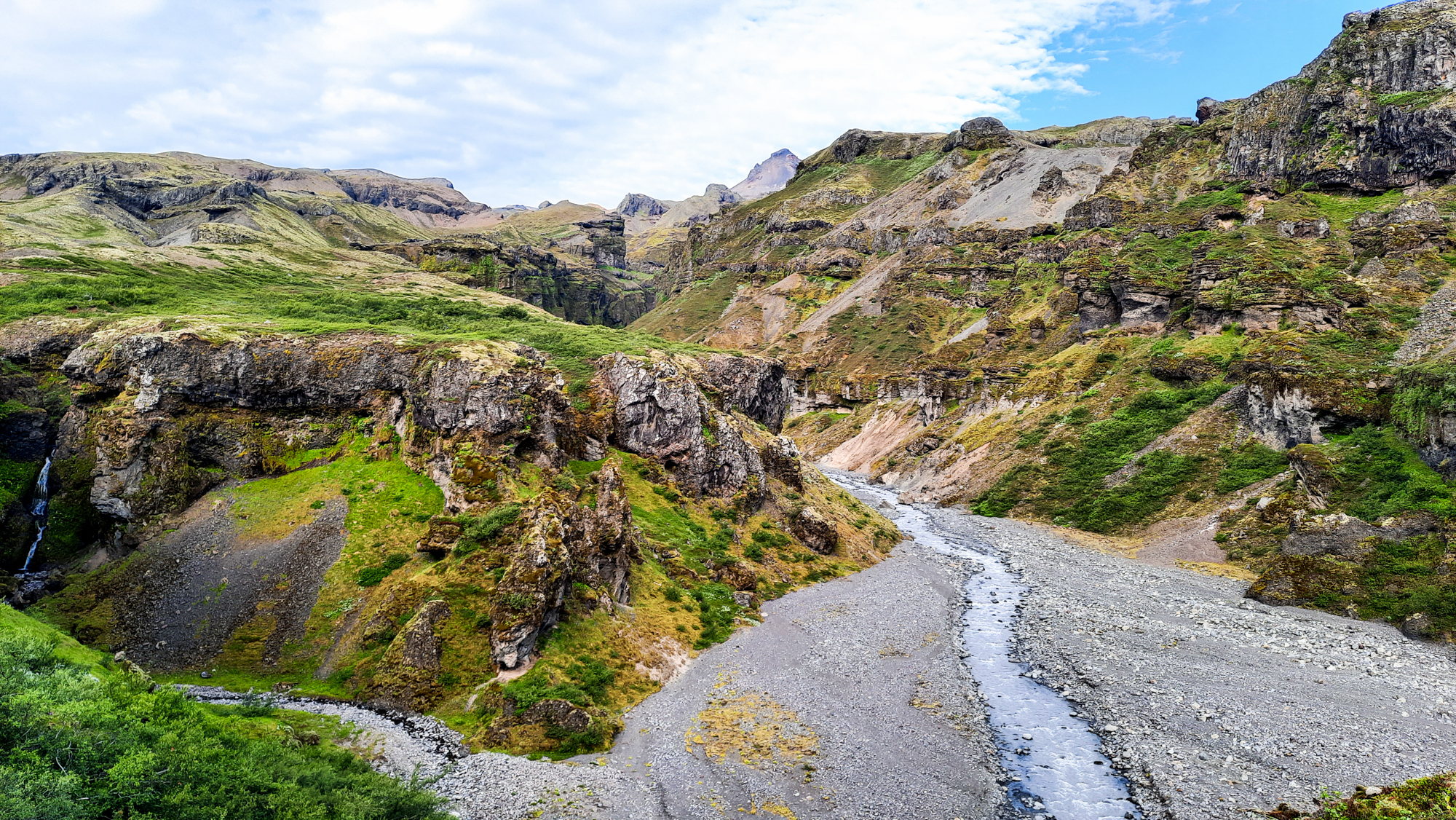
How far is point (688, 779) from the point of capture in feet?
76.2

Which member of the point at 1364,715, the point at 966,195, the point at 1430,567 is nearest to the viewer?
the point at 1364,715

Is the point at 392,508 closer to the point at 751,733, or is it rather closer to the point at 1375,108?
the point at 751,733

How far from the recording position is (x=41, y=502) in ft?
121

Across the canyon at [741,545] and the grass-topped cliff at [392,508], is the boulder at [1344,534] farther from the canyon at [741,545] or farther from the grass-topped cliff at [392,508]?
the grass-topped cliff at [392,508]

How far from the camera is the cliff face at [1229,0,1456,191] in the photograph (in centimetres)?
9762

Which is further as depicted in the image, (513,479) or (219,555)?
(513,479)

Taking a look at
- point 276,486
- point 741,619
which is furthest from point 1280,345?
point 276,486

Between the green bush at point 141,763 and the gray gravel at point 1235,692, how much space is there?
2592 centimetres

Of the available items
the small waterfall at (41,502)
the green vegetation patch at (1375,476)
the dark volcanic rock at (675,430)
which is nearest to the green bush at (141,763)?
the small waterfall at (41,502)

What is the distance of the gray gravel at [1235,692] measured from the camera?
22516mm

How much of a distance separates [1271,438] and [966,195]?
5970 inches

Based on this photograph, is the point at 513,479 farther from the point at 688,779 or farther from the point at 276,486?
the point at 688,779

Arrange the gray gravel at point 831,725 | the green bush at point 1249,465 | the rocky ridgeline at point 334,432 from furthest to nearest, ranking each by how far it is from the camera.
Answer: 1. the green bush at point 1249,465
2. the rocky ridgeline at point 334,432
3. the gray gravel at point 831,725

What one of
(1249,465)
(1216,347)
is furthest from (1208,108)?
(1249,465)
